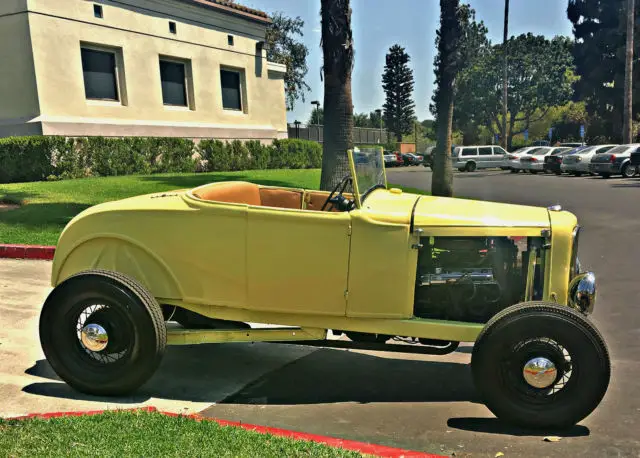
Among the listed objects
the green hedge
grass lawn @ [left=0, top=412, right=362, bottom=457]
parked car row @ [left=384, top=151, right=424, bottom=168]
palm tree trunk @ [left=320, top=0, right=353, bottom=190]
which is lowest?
parked car row @ [left=384, top=151, right=424, bottom=168]

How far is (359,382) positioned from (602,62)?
159 feet

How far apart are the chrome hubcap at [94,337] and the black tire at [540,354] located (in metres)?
2.60

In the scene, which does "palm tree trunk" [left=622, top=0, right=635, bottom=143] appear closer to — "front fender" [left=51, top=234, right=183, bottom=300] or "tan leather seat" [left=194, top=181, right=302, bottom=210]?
"tan leather seat" [left=194, top=181, right=302, bottom=210]

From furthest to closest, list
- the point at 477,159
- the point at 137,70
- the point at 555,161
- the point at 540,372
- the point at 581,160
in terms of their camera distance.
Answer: the point at 477,159
the point at 555,161
the point at 581,160
the point at 137,70
the point at 540,372

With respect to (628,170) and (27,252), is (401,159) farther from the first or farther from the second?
(27,252)

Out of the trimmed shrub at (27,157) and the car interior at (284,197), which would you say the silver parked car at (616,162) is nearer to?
the trimmed shrub at (27,157)

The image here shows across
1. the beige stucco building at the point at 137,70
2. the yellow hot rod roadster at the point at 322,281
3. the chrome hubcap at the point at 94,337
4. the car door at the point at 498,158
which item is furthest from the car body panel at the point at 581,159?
the chrome hubcap at the point at 94,337

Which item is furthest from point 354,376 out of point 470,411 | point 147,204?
point 147,204

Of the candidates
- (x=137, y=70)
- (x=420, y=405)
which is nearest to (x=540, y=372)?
(x=420, y=405)

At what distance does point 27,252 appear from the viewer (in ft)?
29.1

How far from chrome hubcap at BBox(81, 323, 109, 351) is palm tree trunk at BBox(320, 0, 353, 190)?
7.59m

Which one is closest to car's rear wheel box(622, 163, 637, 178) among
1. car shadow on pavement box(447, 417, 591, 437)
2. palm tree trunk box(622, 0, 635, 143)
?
palm tree trunk box(622, 0, 635, 143)

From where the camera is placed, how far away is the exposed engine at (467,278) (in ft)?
13.0

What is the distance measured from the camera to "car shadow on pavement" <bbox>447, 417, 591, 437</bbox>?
3635 millimetres
